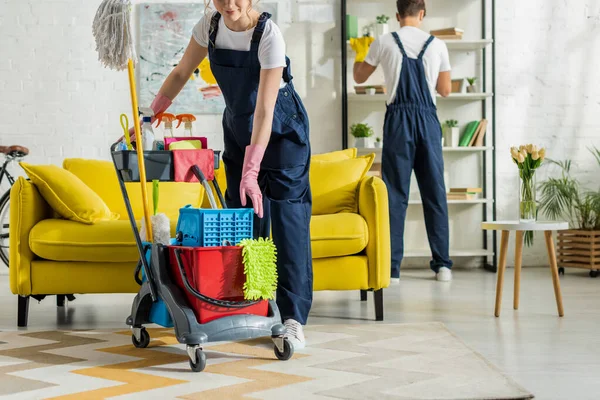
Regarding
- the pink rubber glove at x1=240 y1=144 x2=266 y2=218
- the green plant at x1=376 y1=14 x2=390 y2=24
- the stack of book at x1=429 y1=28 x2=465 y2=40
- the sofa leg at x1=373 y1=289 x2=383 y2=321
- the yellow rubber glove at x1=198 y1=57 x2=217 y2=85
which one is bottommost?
the sofa leg at x1=373 y1=289 x2=383 y2=321

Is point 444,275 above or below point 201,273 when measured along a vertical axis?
below

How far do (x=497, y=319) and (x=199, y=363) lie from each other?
1562 mm

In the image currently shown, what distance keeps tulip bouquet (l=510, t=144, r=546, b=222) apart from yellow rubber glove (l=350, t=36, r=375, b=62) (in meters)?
2.19

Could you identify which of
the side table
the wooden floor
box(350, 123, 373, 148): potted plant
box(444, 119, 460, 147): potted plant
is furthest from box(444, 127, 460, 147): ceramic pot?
the side table

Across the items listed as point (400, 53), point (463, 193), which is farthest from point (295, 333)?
point (463, 193)

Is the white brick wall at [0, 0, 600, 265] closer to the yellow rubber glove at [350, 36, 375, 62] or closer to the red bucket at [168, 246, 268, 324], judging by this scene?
the yellow rubber glove at [350, 36, 375, 62]

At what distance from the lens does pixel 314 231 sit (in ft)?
11.5

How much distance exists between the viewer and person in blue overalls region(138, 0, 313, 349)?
8.30 feet

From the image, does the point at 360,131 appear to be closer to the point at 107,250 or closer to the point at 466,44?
the point at 466,44

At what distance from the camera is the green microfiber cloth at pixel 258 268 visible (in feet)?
7.98

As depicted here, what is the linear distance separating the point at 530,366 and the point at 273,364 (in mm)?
808

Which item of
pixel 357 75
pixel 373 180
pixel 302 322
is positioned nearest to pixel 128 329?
pixel 302 322

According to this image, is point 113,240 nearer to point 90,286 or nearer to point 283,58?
point 90,286

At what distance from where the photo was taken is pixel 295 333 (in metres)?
2.80
